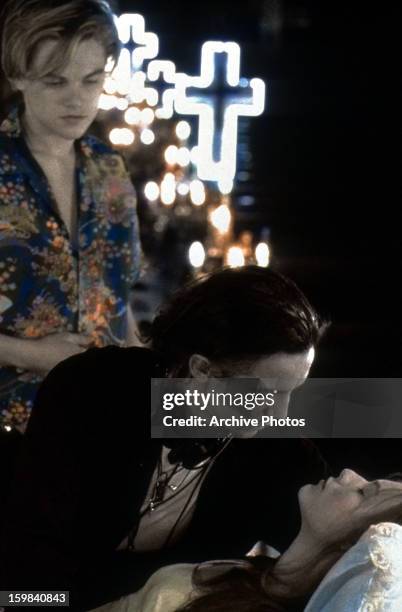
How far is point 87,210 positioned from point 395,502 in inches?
36.0

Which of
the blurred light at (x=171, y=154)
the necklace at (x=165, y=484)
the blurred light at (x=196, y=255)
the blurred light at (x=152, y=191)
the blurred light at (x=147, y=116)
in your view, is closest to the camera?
the necklace at (x=165, y=484)

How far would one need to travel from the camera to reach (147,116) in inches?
102

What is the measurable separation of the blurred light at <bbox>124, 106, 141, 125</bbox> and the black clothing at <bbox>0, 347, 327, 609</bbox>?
2.05ft

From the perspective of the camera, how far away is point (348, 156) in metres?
3.43

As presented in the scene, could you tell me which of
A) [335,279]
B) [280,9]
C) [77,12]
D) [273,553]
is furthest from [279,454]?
[335,279]

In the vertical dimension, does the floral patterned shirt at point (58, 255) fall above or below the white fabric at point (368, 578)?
above

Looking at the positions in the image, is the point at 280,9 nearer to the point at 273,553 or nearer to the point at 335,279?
the point at 273,553

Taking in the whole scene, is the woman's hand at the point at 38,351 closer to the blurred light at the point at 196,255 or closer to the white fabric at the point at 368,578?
the white fabric at the point at 368,578

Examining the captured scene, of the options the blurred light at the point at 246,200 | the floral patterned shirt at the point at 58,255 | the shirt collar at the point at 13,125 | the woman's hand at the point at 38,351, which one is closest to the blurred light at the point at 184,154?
the floral patterned shirt at the point at 58,255

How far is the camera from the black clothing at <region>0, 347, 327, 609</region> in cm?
192

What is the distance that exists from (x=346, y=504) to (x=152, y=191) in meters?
1.42

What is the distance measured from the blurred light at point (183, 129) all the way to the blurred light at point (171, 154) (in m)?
0.03

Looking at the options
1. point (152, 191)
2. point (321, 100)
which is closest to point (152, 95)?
point (321, 100)

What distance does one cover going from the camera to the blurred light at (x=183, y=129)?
2.56 metres
